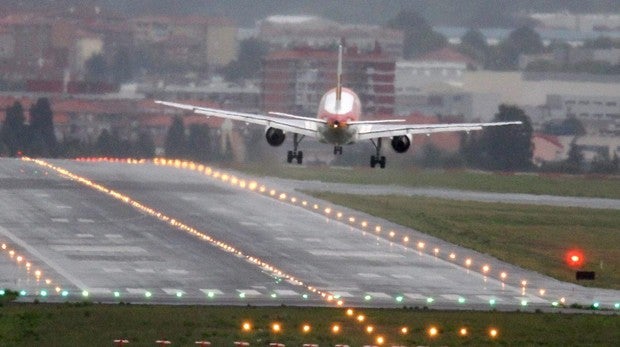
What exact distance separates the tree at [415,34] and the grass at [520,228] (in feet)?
161

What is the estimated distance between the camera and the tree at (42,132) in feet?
427

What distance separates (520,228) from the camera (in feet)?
303

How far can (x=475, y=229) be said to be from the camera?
90.8 m

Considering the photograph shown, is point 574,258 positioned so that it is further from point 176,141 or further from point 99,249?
point 176,141

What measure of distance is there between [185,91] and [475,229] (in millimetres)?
62087

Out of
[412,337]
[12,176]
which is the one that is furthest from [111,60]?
[412,337]

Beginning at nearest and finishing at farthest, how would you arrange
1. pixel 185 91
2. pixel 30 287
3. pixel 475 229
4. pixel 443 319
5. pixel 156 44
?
pixel 443 319 → pixel 30 287 → pixel 475 229 → pixel 185 91 → pixel 156 44

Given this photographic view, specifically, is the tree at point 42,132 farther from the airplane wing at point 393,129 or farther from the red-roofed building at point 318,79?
the airplane wing at point 393,129

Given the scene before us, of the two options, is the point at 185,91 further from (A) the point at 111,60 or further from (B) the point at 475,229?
(B) the point at 475,229

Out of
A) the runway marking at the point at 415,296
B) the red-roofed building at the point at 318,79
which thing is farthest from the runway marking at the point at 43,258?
the red-roofed building at the point at 318,79

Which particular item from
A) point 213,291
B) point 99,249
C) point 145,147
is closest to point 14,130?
point 145,147

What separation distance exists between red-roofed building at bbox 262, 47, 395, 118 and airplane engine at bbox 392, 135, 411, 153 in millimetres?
39680

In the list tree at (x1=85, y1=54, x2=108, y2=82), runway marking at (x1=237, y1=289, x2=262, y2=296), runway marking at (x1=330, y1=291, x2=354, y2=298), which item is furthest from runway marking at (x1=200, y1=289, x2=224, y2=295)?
tree at (x1=85, y1=54, x2=108, y2=82)

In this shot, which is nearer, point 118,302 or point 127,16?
point 118,302
